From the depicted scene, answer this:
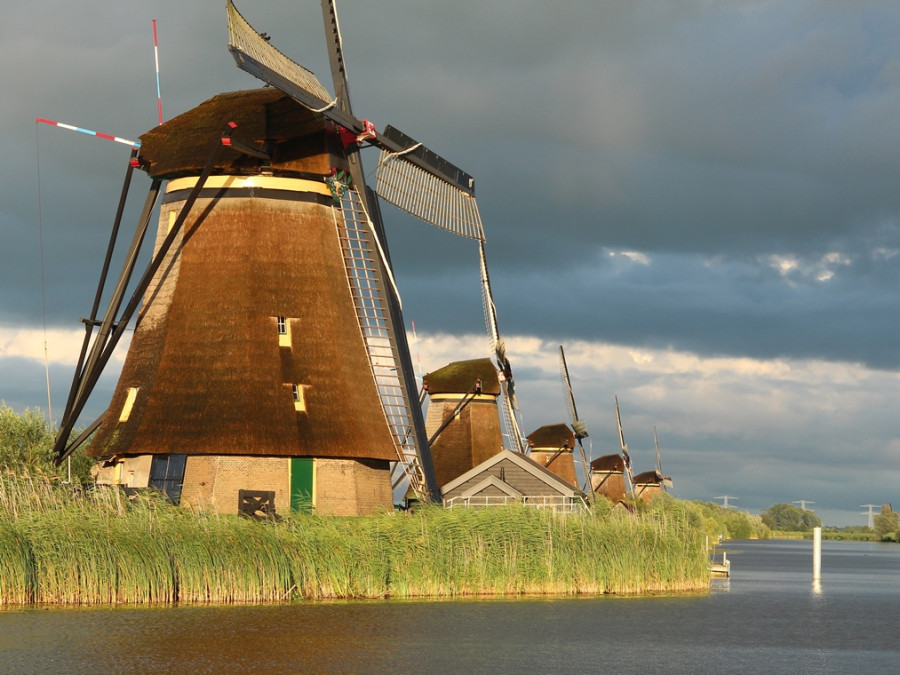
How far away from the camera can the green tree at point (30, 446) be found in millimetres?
28875

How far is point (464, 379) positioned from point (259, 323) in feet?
73.6

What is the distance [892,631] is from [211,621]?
12304mm

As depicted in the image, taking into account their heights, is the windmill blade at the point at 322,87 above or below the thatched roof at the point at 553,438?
above

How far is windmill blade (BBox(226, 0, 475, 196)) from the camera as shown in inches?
948

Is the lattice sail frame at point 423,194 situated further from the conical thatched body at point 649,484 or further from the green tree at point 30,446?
the conical thatched body at point 649,484

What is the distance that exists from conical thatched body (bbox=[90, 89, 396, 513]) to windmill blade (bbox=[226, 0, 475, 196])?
0.79 meters

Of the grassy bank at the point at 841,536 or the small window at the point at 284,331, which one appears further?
the grassy bank at the point at 841,536

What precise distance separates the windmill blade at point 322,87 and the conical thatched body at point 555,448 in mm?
29019

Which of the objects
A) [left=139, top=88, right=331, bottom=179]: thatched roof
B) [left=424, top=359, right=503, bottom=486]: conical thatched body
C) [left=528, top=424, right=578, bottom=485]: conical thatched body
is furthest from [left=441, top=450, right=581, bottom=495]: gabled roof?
[left=528, top=424, right=578, bottom=485]: conical thatched body

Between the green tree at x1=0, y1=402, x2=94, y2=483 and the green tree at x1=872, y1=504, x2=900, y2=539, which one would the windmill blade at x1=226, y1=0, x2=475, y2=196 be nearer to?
the green tree at x1=0, y1=402, x2=94, y2=483

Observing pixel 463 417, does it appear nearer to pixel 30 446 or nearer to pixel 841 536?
pixel 30 446

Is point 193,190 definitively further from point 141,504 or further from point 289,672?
point 289,672

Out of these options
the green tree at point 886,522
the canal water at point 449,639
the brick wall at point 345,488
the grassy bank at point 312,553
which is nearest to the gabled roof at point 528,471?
the brick wall at point 345,488

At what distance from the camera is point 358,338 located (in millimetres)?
27328
